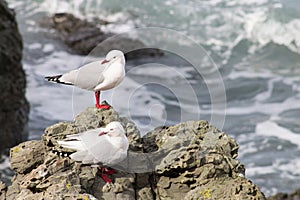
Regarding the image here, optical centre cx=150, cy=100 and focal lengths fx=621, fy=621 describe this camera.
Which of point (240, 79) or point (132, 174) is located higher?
point (240, 79)

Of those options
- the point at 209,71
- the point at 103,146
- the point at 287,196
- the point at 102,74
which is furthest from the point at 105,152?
the point at 209,71

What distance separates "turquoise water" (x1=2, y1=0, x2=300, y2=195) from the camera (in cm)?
1391

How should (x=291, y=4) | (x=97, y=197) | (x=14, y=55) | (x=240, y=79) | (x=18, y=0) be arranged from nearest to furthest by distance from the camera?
(x=97, y=197)
(x=14, y=55)
(x=240, y=79)
(x=291, y=4)
(x=18, y=0)

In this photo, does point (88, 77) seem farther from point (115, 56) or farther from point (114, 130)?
point (114, 130)

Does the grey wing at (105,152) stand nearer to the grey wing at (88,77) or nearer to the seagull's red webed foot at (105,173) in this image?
the seagull's red webed foot at (105,173)

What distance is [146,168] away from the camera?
479 centimetres

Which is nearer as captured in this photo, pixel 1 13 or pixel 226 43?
pixel 1 13

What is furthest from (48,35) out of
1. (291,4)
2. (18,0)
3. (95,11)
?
(291,4)

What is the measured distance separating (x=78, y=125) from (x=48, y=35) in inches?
729

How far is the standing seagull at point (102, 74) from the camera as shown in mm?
4934

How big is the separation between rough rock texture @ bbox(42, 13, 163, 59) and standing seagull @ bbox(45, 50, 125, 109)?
13.8 metres

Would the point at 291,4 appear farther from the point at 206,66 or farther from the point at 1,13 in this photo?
the point at 1,13

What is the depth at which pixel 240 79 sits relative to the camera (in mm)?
19234

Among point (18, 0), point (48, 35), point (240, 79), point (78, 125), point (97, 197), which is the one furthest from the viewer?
point (18, 0)
